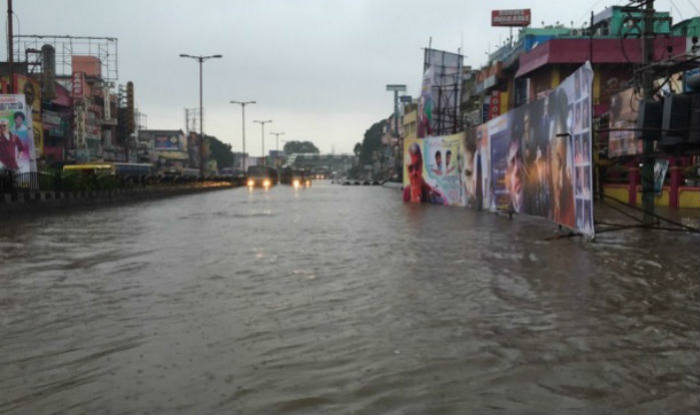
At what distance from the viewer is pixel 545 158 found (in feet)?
56.9

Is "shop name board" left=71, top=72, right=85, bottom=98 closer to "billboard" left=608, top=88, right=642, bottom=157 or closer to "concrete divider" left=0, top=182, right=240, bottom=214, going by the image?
"concrete divider" left=0, top=182, right=240, bottom=214

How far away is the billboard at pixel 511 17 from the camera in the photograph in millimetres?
75125

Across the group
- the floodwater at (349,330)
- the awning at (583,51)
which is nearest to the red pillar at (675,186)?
the floodwater at (349,330)

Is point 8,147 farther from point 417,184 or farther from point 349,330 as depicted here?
point 349,330

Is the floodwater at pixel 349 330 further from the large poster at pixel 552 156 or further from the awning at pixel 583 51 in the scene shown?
the awning at pixel 583 51

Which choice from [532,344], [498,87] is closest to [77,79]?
[498,87]

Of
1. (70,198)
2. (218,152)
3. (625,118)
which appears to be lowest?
(70,198)

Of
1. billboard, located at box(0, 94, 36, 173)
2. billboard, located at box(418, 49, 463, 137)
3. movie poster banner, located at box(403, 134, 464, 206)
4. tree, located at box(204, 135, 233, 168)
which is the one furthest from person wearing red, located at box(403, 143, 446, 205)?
tree, located at box(204, 135, 233, 168)

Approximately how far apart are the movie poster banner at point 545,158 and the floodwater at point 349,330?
211cm

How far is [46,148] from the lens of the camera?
214ft

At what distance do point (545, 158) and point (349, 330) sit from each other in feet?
40.1

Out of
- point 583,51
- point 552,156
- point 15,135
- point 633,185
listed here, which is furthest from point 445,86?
point 552,156

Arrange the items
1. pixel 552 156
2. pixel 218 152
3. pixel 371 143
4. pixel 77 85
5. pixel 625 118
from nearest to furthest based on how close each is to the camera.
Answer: pixel 552 156 → pixel 625 118 → pixel 77 85 → pixel 218 152 → pixel 371 143

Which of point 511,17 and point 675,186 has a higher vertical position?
point 511,17
